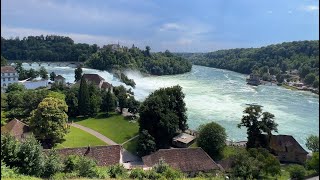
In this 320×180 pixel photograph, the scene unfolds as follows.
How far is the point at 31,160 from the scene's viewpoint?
1035 cm

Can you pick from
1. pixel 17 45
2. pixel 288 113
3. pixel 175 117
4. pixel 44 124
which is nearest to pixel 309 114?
pixel 288 113

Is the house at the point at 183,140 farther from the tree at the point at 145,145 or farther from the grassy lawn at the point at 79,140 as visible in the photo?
the grassy lawn at the point at 79,140

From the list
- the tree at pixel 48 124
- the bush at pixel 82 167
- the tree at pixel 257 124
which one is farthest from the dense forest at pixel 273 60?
the bush at pixel 82 167

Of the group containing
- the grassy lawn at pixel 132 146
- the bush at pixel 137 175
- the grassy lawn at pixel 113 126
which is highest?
the bush at pixel 137 175

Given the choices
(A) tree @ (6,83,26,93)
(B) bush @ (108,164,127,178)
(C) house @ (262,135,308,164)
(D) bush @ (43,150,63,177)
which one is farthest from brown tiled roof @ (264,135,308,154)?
(A) tree @ (6,83,26,93)

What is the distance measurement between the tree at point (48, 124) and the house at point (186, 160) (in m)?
6.25

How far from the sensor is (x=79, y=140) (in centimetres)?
2323

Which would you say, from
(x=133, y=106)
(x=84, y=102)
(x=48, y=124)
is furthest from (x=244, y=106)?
(x=48, y=124)

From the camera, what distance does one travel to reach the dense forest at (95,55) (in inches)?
2810

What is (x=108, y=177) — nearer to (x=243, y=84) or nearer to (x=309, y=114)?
(x=309, y=114)

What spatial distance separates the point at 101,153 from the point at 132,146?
227 inches

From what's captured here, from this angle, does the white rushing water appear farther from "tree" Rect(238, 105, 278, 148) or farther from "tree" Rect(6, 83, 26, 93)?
"tree" Rect(6, 83, 26, 93)

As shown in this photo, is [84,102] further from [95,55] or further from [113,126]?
[95,55]

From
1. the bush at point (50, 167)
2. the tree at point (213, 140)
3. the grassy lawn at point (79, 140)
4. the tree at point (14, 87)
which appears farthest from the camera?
the tree at point (14, 87)
